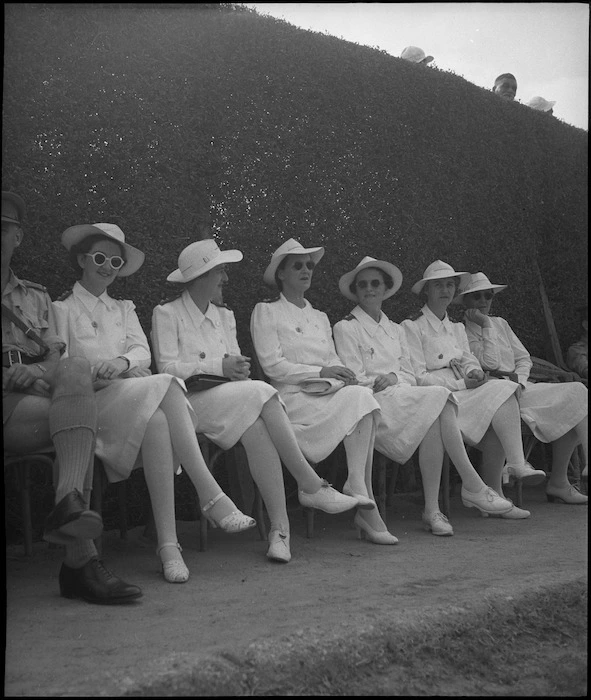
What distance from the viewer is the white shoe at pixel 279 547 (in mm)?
4109

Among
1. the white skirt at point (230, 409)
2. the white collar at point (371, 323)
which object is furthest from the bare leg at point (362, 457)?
the white collar at point (371, 323)

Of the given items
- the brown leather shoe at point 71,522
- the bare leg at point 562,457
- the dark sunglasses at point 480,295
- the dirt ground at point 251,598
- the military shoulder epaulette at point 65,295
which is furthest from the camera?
the dark sunglasses at point 480,295

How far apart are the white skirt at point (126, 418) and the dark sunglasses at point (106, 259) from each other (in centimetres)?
79

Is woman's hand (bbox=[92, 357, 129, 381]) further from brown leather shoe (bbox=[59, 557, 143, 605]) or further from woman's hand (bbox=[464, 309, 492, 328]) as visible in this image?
woman's hand (bbox=[464, 309, 492, 328])

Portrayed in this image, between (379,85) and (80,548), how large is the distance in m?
4.62

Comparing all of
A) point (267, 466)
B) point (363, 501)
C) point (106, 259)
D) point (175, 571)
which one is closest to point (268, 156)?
point (106, 259)

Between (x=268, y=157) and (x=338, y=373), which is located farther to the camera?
(x=268, y=157)

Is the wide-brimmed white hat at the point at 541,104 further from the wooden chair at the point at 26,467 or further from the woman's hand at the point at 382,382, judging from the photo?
the wooden chair at the point at 26,467

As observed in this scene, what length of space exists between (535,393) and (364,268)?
5.26 feet

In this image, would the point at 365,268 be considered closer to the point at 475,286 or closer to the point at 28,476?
the point at 475,286

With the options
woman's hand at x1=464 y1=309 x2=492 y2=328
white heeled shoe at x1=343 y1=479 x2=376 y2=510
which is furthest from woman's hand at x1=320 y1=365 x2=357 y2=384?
woman's hand at x1=464 y1=309 x2=492 y2=328

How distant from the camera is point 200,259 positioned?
184 inches

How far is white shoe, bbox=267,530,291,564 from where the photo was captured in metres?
4.11

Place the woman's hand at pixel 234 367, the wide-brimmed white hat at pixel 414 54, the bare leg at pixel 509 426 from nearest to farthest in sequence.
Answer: the woman's hand at pixel 234 367 → the bare leg at pixel 509 426 → the wide-brimmed white hat at pixel 414 54
